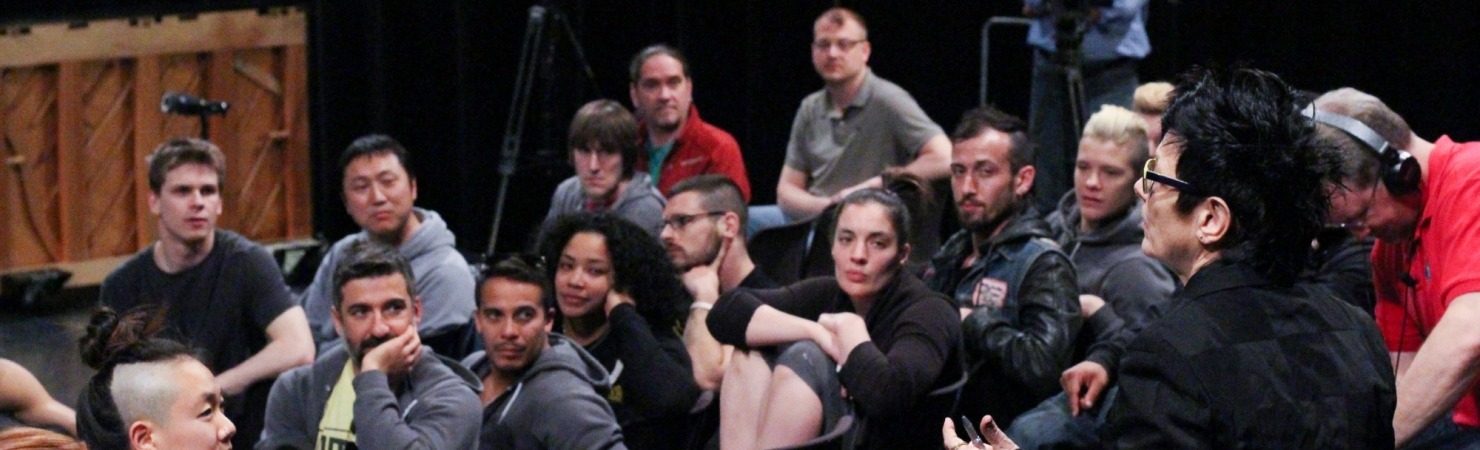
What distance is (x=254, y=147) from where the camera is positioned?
6.77 metres

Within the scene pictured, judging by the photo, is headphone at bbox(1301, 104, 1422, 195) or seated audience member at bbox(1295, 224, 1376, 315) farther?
seated audience member at bbox(1295, 224, 1376, 315)

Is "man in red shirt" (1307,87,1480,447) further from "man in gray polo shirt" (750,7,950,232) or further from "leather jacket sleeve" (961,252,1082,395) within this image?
"man in gray polo shirt" (750,7,950,232)

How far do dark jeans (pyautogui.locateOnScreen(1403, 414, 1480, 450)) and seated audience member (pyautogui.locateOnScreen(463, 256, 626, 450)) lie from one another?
133 cm

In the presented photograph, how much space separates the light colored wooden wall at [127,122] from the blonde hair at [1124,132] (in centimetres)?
391

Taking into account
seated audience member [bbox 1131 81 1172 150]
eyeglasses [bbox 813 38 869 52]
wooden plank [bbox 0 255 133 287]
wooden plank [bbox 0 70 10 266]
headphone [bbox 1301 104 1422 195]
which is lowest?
wooden plank [bbox 0 255 133 287]

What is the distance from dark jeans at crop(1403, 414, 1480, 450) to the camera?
2.75 m

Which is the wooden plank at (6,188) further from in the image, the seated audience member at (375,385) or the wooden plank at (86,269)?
the seated audience member at (375,385)

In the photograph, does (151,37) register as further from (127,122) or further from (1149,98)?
(1149,98)

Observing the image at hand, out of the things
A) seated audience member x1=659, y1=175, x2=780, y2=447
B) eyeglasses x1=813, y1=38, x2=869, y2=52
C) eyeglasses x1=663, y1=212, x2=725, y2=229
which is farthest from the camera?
eyeglasses x1=813, y1=38, x2=869, y2=52

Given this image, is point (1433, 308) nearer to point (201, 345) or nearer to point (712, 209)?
point (712, 209)

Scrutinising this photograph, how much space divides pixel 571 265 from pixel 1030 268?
992mm

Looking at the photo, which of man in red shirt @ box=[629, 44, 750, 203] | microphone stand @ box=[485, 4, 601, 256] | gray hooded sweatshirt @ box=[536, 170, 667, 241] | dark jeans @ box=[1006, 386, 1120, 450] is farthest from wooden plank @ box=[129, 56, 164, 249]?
dark jeans @ box=[1006, 386, 1120, 450]

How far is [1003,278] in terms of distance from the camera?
141 inches

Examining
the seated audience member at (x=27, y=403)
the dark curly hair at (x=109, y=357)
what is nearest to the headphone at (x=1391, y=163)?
the dark curly hair at (x=109, y=357)
